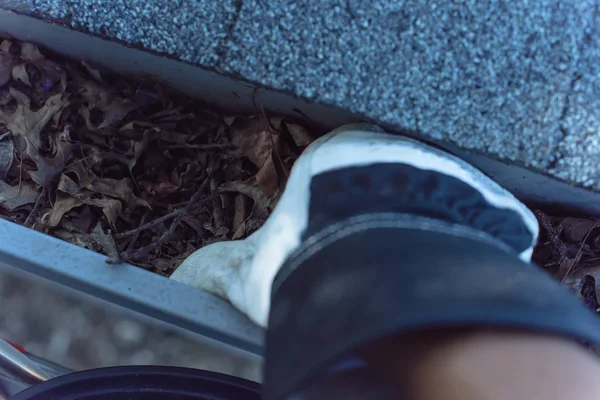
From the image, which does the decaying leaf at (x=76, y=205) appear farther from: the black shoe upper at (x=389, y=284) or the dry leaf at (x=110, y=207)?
the black shoe upper at (x=389, y=284)

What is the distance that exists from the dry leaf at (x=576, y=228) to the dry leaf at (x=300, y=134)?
1.60 ft

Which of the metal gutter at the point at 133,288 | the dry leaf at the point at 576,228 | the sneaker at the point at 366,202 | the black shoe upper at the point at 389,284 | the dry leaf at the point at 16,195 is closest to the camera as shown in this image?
the black shoe upper at the point at 389,284

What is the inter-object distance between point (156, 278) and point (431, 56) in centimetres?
55

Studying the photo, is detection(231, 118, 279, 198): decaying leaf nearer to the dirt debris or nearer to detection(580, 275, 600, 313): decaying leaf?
the dirt debris

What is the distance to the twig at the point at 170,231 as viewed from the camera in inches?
39.4

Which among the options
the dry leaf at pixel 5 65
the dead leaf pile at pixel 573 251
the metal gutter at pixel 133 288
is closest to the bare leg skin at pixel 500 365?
the metal gutter at pixel 133 288

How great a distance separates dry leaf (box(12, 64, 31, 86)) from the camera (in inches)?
44.3

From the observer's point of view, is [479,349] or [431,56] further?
[431,56]

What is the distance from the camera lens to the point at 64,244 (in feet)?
2.95

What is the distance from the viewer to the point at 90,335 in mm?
982

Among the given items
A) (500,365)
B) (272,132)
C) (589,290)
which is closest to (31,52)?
(272,132)

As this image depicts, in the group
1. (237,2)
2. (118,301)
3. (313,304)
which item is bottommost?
(118,301)

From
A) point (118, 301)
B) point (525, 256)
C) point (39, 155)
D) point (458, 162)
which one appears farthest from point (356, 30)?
point (39, 155)

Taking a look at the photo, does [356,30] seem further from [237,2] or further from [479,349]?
[479,349]
